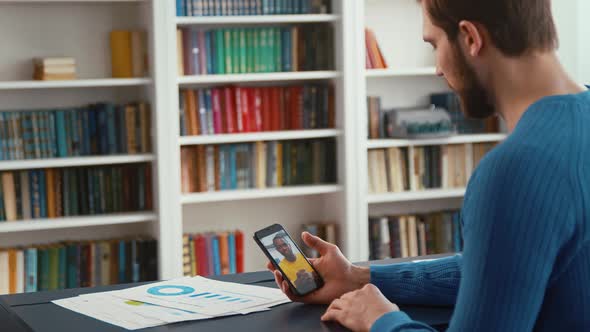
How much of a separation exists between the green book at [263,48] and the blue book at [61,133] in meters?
0.90

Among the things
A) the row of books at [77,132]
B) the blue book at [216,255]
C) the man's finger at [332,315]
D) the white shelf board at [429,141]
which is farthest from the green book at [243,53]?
the man's finger at [332,315]

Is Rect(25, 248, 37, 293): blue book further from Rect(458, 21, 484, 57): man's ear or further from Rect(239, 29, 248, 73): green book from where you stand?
Rect(458, 21, 484, 57): man's ear

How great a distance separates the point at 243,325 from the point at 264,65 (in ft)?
8.74

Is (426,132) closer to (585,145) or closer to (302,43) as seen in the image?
(302,43)

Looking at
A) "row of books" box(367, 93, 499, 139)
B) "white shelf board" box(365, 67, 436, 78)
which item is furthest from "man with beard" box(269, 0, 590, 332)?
"row of books" box(367, 93, 499, 139)

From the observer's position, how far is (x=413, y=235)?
449 cm

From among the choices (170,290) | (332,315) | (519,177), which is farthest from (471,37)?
(170,290)

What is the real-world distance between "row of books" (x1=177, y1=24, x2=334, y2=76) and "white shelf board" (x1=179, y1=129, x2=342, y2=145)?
0.29 metres

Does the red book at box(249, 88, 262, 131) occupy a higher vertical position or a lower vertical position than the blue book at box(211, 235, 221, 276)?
higher

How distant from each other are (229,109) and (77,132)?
2.23 feet

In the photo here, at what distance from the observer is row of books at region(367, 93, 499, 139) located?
4379mm

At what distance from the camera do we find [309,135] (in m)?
4.19

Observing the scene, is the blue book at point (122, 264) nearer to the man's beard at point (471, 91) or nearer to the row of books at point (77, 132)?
the row of books at point (77, 132)

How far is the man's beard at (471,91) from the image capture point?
4.53ft
